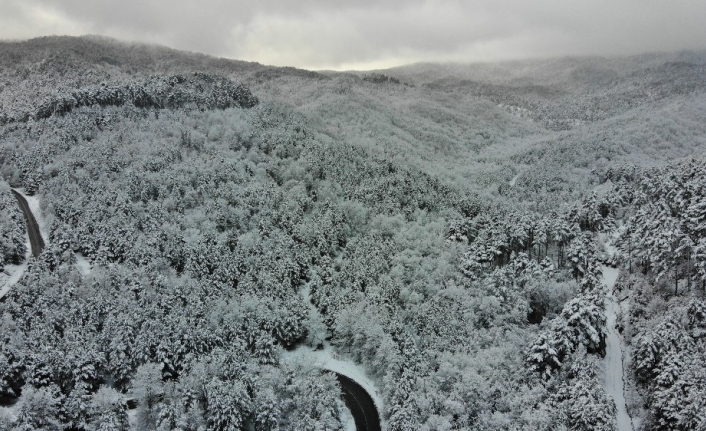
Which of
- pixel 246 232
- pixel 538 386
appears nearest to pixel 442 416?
pixel 538 386

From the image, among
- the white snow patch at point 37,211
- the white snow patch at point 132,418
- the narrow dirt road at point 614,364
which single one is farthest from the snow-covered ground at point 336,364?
the white snow patch at point 37,211

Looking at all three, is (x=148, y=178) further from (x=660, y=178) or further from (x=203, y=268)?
(x=660, y=178)

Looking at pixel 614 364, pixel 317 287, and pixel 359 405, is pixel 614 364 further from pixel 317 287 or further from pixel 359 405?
pixel 317 287

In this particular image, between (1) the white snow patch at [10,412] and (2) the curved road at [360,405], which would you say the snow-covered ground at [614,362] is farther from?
(1) the white snow patch at [10,412]

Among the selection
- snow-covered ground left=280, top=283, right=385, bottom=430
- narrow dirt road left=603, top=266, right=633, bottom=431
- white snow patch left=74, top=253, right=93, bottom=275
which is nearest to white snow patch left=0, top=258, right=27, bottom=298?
white snow patch left=74, top=253, right=93, bottom=275

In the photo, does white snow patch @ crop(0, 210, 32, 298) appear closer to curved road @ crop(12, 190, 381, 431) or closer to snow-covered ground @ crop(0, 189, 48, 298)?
snow-covered ground @ crop(0, 189, 48, 298)

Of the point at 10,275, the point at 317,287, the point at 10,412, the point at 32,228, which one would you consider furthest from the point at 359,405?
the point at 32,228
